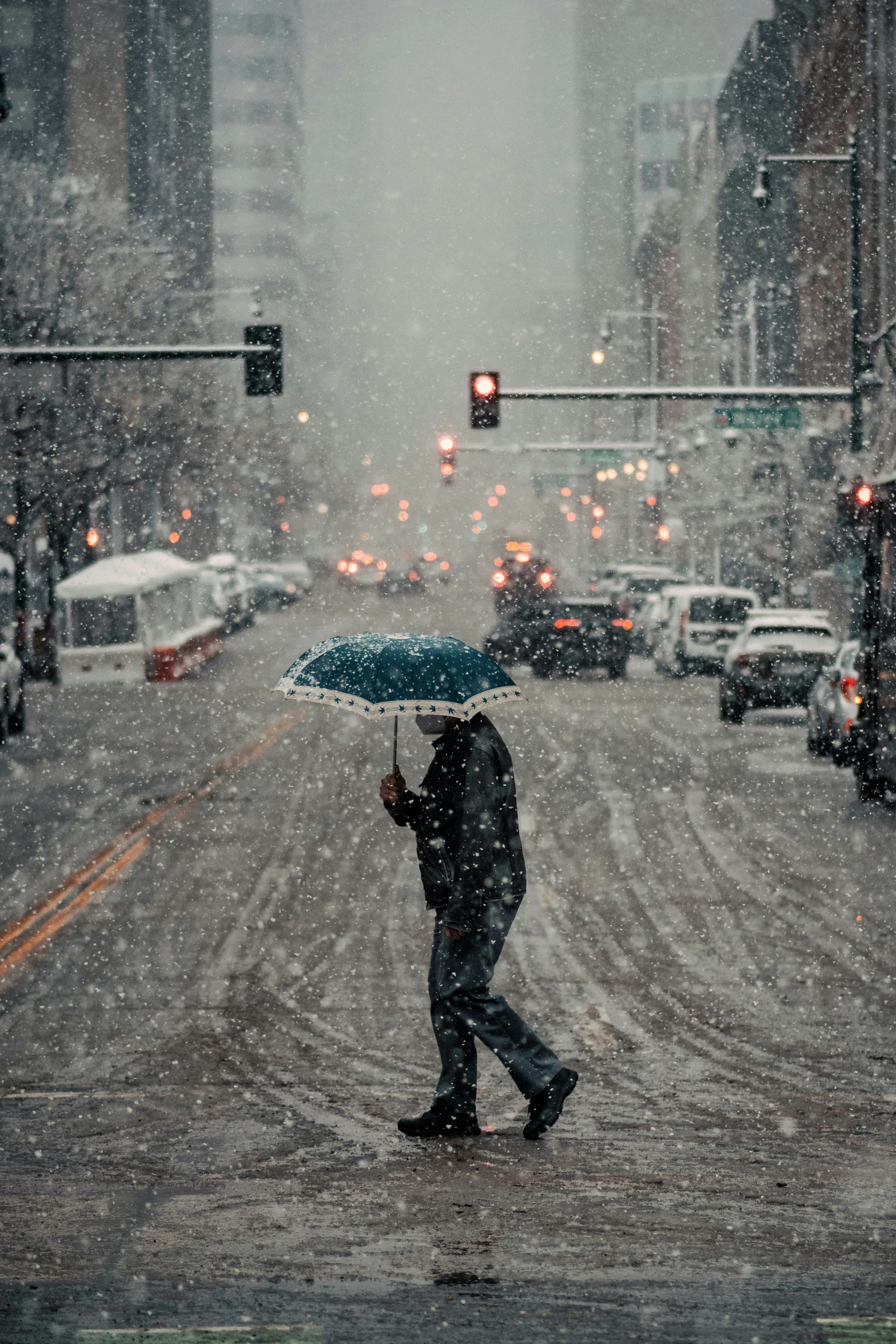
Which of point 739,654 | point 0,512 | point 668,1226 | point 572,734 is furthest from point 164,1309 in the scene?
point 0,512

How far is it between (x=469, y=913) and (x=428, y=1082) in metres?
1.55

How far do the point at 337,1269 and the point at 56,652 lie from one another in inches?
1457

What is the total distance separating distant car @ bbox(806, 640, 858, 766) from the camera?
898 inches

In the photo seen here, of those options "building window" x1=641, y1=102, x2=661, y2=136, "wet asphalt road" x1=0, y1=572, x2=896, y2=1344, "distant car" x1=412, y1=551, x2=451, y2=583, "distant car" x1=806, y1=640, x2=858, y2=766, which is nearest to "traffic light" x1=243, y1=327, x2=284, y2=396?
"distant car" x1=806, y1=640, x2=858, y2=766

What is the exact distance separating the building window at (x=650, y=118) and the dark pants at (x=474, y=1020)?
17843 cm

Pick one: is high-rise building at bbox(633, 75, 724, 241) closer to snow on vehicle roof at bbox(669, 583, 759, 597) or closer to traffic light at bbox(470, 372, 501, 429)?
snow on vehicle roof at bbox(669, 583, 759, 597)

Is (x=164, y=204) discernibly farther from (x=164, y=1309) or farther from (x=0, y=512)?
(x=164, y=1309)

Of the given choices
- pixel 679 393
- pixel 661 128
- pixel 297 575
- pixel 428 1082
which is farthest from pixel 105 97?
pixel 428 1082

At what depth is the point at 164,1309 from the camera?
17.0 feet

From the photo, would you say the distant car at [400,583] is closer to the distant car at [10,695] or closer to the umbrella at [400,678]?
the distant car at [10,695]

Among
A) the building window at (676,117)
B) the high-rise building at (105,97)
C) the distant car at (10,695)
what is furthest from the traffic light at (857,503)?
the building window at (676,117)

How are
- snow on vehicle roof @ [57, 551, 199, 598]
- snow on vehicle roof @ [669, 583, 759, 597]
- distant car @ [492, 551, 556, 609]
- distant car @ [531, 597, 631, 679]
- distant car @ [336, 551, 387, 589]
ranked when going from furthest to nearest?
distant car @ [336, 551, 387, 589] < distant car @ [492, 551, 556, 609] < snow on vehicle roof @ [57, 551, 199, 598] < snow on vehicle roof @ [669, 583, 759, 597] < distant car @ [531, 597, 631, 679]

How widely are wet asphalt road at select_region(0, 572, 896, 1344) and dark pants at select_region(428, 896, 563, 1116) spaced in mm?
228

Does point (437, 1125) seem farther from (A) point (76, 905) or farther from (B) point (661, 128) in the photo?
(B) point (661, 128)
